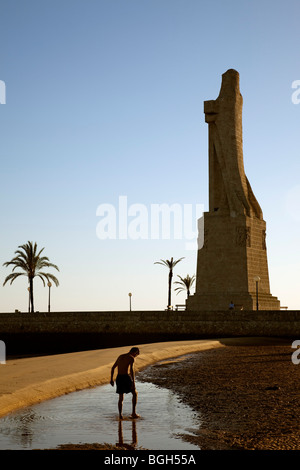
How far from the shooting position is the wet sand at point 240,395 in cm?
918

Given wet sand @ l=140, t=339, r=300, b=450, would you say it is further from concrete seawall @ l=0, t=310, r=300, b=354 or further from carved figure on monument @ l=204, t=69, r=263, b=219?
carved figure on monument @ l=204, t=69, r=263, b=219

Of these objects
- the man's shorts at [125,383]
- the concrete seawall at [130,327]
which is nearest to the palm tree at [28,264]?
the concrete seawall at [130,327]

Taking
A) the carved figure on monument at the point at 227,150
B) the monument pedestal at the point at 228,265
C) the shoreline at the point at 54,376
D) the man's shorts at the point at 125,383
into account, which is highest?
the carved figure on monument at the point at 227,150

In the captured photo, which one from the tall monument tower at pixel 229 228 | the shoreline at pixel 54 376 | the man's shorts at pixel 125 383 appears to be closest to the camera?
the man's shorts at pixel 125 383

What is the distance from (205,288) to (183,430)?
39066mm

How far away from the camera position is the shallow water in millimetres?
8930

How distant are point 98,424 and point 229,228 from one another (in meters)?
38.8

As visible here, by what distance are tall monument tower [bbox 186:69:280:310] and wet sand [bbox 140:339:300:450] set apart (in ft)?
74.0

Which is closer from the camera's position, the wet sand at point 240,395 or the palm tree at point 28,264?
the wet sand at point 240,395

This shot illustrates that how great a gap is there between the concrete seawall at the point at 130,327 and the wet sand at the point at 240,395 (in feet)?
38.6

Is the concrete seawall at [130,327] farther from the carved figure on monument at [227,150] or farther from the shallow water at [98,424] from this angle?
the shallow water at [98,424]

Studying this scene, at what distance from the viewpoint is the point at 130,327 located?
40812mm
